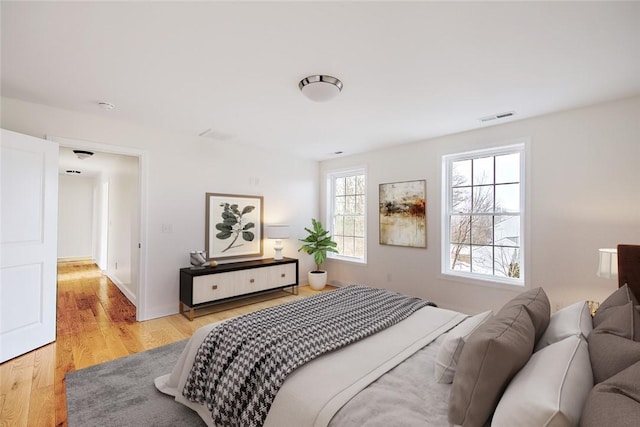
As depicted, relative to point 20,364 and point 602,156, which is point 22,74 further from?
point 602,156

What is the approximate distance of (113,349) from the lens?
2777mm

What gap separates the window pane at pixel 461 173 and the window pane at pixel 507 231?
637 millimetres

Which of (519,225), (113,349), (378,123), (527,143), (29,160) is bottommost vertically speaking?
(113,349)

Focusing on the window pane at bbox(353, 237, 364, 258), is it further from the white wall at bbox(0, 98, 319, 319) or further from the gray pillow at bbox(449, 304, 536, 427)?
the gray pillow at bbox(449, 304, 536, 427)

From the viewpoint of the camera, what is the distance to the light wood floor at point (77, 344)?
76.5 inches

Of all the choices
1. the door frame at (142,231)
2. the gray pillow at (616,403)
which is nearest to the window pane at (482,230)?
the gray pillow at (616,403)

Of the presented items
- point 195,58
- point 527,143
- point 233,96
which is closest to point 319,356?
point 195,58

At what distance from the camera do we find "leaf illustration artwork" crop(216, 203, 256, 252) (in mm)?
4312

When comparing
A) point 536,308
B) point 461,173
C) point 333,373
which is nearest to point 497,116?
point 461,173

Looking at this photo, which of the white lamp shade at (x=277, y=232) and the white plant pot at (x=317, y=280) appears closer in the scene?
the white lamp shade at (x=277, y=232)

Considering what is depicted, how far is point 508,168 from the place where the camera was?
3508 mm

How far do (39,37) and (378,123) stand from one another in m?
→ 2.97

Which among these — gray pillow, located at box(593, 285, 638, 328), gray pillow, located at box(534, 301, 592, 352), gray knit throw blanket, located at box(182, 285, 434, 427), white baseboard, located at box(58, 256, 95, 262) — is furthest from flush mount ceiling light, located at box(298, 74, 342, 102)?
white baseboard, located at box(58, 256, 95, 262)

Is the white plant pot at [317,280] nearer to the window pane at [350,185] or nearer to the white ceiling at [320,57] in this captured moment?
the window pane at [350,185]
